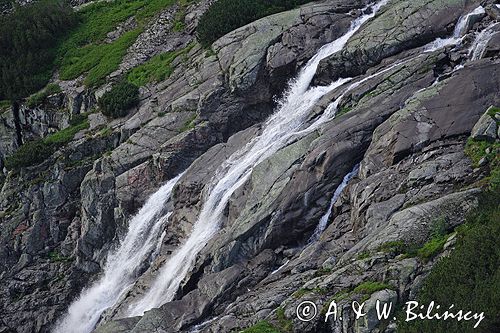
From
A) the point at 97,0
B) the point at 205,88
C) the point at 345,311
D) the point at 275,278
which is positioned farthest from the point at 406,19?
the point at 97,0

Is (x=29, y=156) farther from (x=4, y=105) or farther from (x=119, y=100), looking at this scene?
(x=4, y=105)

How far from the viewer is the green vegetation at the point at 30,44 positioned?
52406 mm

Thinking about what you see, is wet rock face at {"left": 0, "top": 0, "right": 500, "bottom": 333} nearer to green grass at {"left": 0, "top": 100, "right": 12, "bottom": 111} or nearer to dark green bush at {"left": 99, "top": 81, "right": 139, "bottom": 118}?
dark green bush at {"left": 99, "top": 81, "right": 139, "bottom": 118}

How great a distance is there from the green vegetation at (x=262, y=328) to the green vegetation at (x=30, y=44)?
37855 millimetres

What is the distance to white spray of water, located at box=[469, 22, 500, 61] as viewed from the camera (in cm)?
2903

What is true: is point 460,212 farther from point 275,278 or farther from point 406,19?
point 406,19

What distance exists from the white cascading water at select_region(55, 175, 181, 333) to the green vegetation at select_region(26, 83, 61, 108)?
1807cm

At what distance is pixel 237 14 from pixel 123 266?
19585 mm

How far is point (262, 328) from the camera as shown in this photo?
1966 cm

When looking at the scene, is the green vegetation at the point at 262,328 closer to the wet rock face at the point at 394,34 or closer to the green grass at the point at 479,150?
the green grass at the point at 479,150

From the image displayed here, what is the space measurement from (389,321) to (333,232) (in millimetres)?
7717

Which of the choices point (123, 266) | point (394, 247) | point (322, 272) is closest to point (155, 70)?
point (123, 266)

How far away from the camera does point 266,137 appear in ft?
112

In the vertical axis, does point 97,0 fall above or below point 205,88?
above
